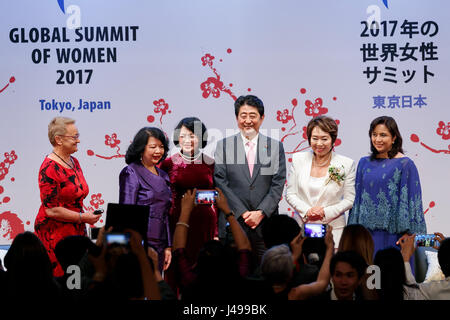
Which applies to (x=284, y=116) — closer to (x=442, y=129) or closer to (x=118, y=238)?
(x=442, y=129)

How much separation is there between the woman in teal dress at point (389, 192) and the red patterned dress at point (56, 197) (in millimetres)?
2128

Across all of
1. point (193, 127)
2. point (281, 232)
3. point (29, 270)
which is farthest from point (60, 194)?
point (281, 232)

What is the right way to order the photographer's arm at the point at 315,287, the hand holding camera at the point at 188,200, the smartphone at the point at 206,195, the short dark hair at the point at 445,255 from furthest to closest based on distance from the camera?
1. the smartphone at the point at 206,195
2. the hand holding camera at the point at 188,200
3. the short dark hair at the point at 445,255
4. the photographer's arm at the point at 315,287

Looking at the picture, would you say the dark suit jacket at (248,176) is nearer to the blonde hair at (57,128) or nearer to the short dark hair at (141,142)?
the short dark hair at (141,142)

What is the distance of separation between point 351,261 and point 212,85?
294 centimetres

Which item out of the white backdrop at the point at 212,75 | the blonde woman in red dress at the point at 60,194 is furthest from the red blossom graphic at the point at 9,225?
the blonde woman in red dress at the point at 60,194

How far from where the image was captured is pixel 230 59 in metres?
5.79

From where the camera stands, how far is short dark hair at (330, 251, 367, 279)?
127 inches

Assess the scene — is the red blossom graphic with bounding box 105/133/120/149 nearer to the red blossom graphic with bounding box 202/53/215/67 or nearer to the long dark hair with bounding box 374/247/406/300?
the red blossom graphic with bounding box 202/53/215/67

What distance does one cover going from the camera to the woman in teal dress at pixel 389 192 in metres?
4.77

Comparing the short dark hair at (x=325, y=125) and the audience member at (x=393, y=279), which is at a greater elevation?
the short dark hair at (x=325, y=125)

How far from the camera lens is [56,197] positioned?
15.4 feet
